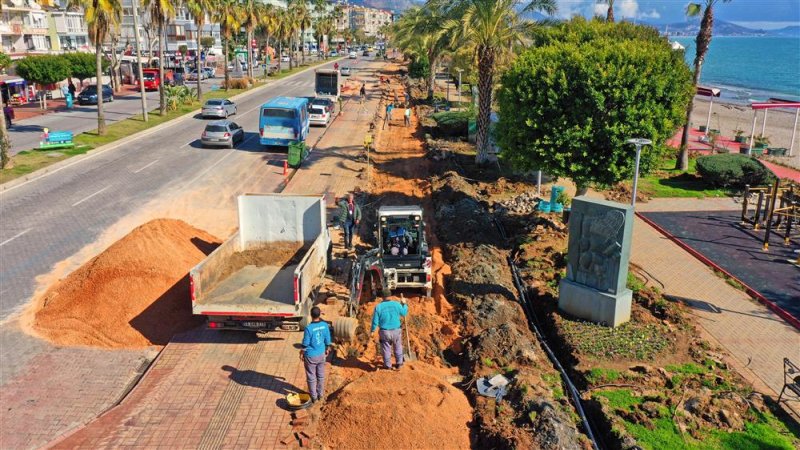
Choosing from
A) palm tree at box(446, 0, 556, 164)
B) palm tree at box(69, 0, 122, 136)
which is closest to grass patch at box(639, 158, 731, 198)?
palm tree at box(446, 0, 556, 164)

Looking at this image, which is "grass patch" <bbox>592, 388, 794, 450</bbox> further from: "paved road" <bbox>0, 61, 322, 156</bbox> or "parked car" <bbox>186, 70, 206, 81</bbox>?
"parked car" <bbox>186, 70, 206, 81</bbox>

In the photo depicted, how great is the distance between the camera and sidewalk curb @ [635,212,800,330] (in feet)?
48.2

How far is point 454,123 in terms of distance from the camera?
130 feet

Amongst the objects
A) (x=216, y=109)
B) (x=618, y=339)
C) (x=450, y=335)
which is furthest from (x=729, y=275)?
(x=216, y=109)

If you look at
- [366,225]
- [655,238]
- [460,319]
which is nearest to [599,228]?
[460,319]

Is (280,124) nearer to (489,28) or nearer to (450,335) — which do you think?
(489,28)

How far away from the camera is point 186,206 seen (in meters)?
23.0

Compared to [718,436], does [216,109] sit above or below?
above

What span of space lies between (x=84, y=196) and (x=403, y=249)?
613 inches

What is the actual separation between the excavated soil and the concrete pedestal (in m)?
6.79

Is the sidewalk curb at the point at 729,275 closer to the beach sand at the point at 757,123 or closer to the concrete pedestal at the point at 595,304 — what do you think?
the concrete pedestal at the point at 595,304

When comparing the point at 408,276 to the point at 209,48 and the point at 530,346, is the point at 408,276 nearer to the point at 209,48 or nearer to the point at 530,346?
the point at 530,346

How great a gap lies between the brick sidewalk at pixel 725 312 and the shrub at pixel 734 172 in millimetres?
8638

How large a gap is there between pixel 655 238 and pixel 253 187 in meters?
16.0
